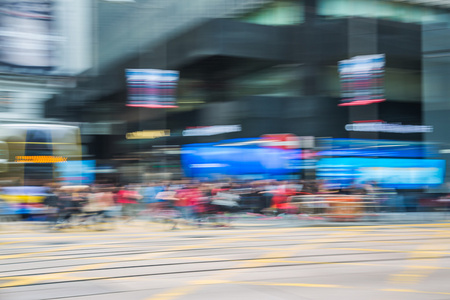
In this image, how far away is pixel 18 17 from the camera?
34.4m

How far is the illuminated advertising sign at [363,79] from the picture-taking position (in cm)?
2170

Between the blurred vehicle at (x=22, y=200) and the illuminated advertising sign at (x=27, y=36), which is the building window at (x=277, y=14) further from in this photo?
the illuminated advertising sign at (x=27, y=36)

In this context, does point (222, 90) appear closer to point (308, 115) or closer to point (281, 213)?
point (308, 115)

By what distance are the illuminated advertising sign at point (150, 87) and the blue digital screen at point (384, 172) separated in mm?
6306

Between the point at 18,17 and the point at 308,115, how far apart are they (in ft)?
58.6

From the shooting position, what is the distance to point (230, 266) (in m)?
8.54

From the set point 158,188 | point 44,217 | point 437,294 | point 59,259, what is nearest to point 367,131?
point 158,188

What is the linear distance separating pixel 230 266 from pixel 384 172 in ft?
51.4

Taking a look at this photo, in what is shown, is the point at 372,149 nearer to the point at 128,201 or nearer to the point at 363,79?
the point at 363,79

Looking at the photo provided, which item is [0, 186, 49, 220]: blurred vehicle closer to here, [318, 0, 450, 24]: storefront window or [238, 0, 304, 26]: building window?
[238, 0, 304, 26]: building window

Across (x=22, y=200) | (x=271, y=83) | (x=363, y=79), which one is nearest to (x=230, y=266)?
(x=22, y=200)

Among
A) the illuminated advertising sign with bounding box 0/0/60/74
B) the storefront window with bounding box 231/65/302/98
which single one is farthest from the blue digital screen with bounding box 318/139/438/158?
the illuminated advertising sign with bounding box 0/0/60/74

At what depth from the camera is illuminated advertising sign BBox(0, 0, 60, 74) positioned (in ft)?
113

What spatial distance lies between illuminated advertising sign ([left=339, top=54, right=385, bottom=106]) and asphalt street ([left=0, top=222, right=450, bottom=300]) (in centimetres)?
847
